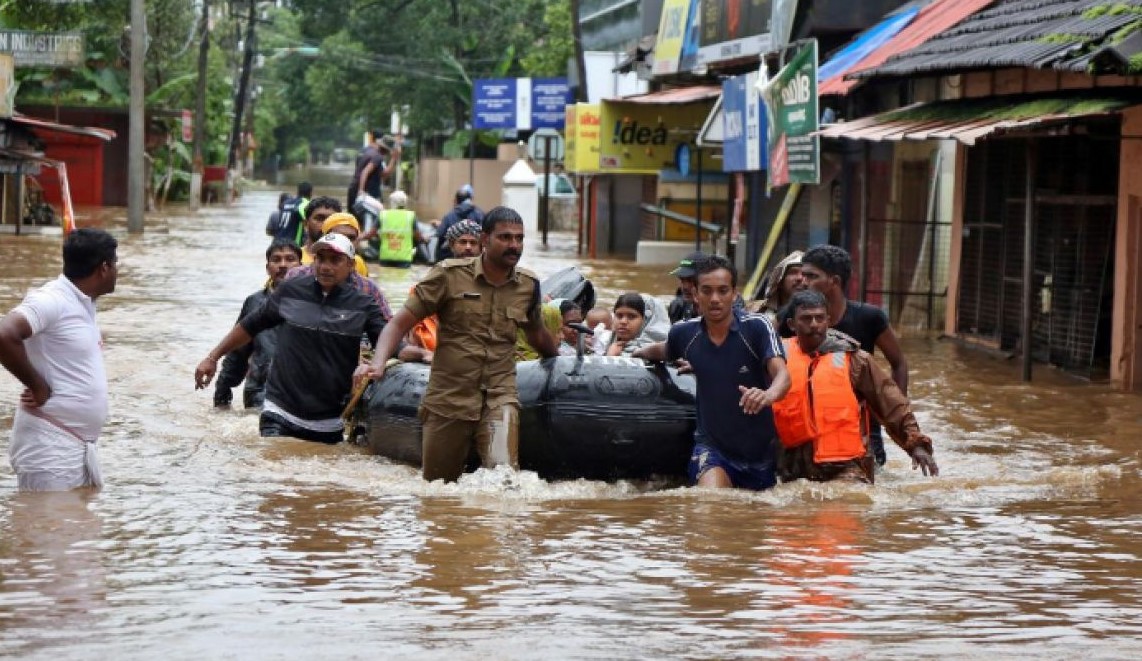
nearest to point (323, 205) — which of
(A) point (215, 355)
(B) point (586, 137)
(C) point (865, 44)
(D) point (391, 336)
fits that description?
(A) point (215, 355)

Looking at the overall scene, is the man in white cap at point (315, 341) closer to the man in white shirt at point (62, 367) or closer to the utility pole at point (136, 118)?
the man in white shirt at point (62, 367)

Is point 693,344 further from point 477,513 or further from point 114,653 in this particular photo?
point 114,653

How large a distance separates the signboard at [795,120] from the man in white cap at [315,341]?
10090 mm

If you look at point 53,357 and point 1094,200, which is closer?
point 53,357

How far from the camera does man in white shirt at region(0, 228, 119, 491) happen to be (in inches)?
299

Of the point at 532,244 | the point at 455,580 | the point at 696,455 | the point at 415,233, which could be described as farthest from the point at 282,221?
the point at 532,244

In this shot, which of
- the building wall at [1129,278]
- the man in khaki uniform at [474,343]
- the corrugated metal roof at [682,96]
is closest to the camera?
the man in khaki uniform at [474,343]

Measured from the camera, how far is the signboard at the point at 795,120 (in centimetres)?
1958

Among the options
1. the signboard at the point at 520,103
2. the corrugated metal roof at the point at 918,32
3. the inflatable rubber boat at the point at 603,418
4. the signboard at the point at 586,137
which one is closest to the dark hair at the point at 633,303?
the inflatable rubber boat at the point at 603,418

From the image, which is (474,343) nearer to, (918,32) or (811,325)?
(811,325)

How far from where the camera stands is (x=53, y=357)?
7777mm

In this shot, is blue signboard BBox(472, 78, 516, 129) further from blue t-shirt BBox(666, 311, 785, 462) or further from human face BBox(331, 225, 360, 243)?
blue t-shirt BBox(666, 311, 785, 462)

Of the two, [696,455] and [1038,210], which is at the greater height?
[1038,210]

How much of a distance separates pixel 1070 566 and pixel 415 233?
21.4 m
